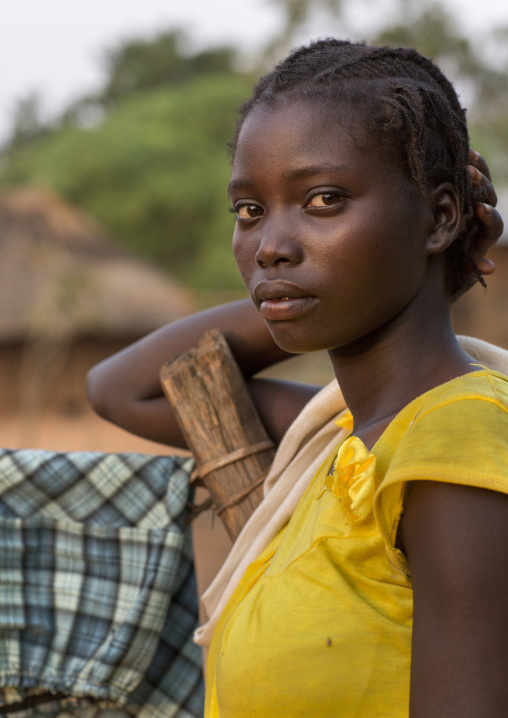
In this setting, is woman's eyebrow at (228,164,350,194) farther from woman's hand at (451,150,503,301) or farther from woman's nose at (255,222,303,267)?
woman's hand at (451,150,503,301)

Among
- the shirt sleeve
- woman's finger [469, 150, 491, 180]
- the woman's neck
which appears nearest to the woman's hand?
woman's finger [469, 150, 491, 180]

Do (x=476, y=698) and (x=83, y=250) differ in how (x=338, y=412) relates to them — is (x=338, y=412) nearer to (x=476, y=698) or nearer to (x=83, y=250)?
(x=476, y=698)

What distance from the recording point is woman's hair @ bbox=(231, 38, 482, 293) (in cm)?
105

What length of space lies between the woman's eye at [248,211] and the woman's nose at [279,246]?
0.06 m

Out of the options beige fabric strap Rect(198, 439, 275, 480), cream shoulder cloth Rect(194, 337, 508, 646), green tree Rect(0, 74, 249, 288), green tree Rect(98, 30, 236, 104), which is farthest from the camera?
green tree Rect(98, 30, 236, 104)

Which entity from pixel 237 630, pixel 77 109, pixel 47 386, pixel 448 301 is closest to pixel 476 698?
pixel 237 630

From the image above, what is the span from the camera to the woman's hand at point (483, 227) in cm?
120

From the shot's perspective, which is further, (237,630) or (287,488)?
(287,488)

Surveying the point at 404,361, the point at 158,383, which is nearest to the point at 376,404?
the point at 404,361

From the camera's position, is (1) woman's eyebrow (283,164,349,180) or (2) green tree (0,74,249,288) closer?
(1) woman's eyebrow (283,164,349,180)

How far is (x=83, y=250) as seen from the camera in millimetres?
17094

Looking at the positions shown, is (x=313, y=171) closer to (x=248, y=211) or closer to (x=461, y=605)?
(x=248, y=211)

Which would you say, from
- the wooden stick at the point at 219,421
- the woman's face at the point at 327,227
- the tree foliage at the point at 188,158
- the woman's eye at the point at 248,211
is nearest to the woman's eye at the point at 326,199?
the woman's face at the point at 327,227

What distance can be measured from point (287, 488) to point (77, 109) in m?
31.9
